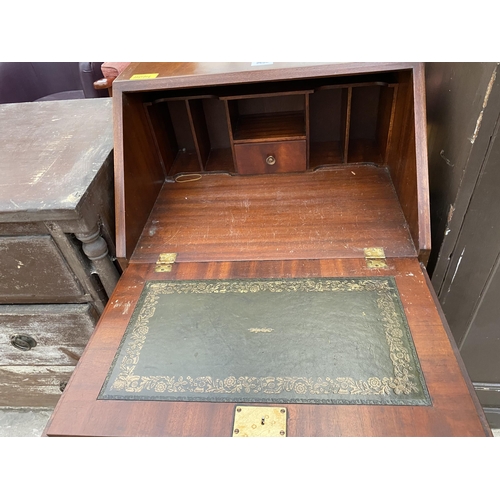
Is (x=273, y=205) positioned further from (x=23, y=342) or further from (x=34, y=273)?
(x=23, y=342)

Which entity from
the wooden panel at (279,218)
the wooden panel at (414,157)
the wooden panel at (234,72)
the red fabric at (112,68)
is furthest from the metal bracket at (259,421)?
the red fabric at (112,68)

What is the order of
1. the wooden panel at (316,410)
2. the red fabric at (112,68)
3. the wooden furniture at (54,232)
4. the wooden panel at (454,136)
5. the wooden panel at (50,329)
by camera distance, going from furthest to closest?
the red fabric at (112,68) → the wooden panel at (50,329) → the wooden furniture at (54,232) → the wooden panel at (454,136) → the wooden panel at (316,410)

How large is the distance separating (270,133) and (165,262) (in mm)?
499

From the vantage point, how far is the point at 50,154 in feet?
3.53

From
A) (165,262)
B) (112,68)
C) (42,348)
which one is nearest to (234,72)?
(165,262)

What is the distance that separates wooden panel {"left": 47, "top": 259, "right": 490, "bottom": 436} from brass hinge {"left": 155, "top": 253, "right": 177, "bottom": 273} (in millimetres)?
152

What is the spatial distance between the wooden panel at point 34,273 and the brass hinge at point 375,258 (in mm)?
737

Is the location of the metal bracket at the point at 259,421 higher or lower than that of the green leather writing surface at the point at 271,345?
lower

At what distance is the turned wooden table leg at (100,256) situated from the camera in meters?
0.95

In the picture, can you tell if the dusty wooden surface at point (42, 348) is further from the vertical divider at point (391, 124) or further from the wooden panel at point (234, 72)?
the vertical divider at point (391, 124)

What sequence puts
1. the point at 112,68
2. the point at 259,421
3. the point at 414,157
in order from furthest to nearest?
the point at 112,68 < the point at 414,157 < the point at 259,421

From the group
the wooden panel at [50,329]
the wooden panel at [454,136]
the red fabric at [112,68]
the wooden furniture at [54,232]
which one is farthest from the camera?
the red fabric at [112,68]

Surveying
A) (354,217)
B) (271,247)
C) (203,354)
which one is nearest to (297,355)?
(203,354)

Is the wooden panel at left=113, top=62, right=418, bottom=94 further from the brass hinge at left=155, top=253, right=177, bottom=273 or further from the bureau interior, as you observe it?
the brass hinge at left=155, top=253, right=177, bottom=273
